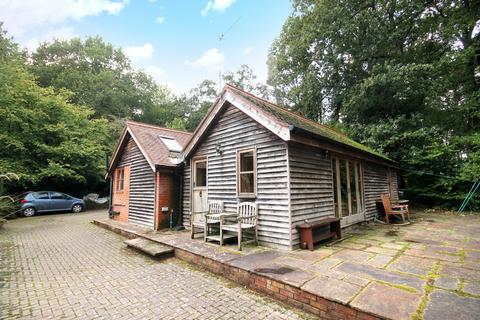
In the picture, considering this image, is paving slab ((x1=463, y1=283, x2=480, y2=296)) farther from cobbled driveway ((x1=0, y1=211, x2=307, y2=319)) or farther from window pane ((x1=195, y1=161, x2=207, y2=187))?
window pane ((x1=195, y1=161, x2=207, y2=187))

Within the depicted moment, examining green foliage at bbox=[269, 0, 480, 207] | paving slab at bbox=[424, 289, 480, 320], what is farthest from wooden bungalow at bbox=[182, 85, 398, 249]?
green foliage at bbox=[269, 0, 480, 207]

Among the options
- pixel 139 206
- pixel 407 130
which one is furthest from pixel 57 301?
pixel 407 130

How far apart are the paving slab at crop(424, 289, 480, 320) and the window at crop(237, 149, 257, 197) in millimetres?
4068

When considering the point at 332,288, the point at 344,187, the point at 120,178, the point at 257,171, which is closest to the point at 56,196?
the point at 120,178

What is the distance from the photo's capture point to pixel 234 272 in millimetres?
4344

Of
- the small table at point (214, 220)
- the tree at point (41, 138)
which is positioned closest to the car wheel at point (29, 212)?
the tree at point (41, 138)

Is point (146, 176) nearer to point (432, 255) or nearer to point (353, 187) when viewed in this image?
point (353, 187)

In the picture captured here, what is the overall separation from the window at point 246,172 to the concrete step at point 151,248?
250 centimetres

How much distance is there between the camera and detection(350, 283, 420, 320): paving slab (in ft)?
8.43

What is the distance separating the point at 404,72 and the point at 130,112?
3036 cm

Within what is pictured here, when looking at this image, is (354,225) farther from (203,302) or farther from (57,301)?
(57,301)

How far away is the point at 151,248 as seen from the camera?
624 cm

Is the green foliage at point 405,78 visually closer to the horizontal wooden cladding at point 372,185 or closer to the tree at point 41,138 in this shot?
the horizontal wooden cladding at point 372,185

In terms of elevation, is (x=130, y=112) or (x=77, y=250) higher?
(x=130, y=112)
